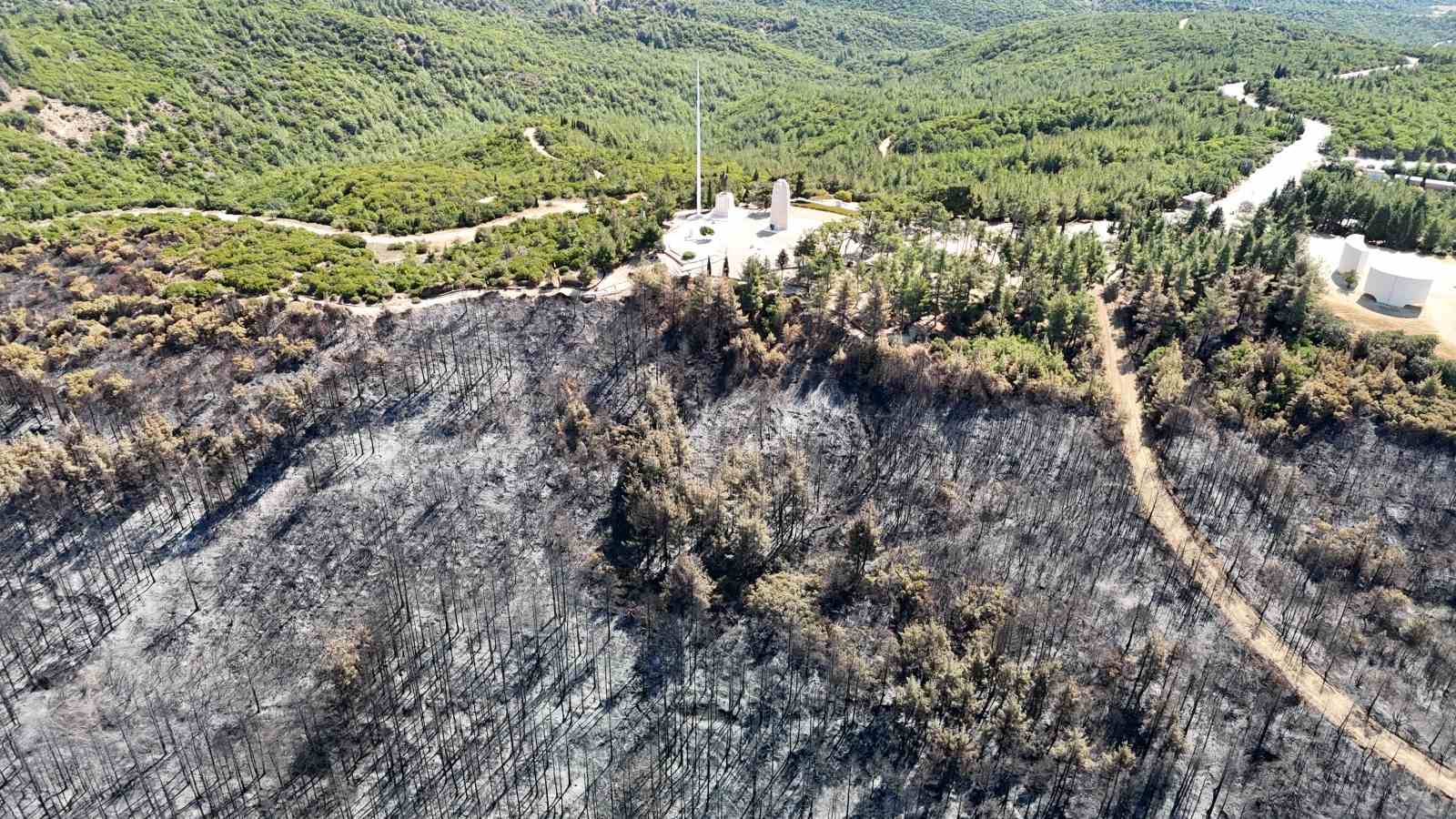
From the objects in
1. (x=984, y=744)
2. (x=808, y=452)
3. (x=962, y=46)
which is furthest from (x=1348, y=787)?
(x=962, y=46)

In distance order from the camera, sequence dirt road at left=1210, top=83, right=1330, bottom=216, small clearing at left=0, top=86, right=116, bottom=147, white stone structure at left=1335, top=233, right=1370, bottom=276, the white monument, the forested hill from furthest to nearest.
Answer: small clearing at left=0, top=86, right=116, bottom=147, dirt road at left=1210, top=83, right=1330, bottom=216, the forested hill, the white monument, white stone structure at left=1335, top=233, right=1370, bottom=276

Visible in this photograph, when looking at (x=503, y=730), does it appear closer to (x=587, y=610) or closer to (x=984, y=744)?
(x=587, y=610)

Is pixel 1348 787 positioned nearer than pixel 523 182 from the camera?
Yes

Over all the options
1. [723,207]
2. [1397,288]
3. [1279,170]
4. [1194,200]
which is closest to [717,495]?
[723,207]

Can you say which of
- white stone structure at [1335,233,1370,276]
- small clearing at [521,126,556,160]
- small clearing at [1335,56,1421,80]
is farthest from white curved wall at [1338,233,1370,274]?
small clearing at [1335,56,1421,80]

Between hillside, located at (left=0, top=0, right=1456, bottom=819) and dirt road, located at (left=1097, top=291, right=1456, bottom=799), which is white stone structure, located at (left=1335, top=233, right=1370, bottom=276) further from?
dirt road, located at (left=1097, top=291, right=1456, bottom=799)

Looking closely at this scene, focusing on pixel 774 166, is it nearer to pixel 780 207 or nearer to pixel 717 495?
pixel 780 207

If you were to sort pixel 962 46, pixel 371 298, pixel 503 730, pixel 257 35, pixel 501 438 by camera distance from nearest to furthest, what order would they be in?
1. pixel 503 730
2. pixel 501 438
3. pixel 371 298
4. pixel 257 35
5. pixel 962 46
